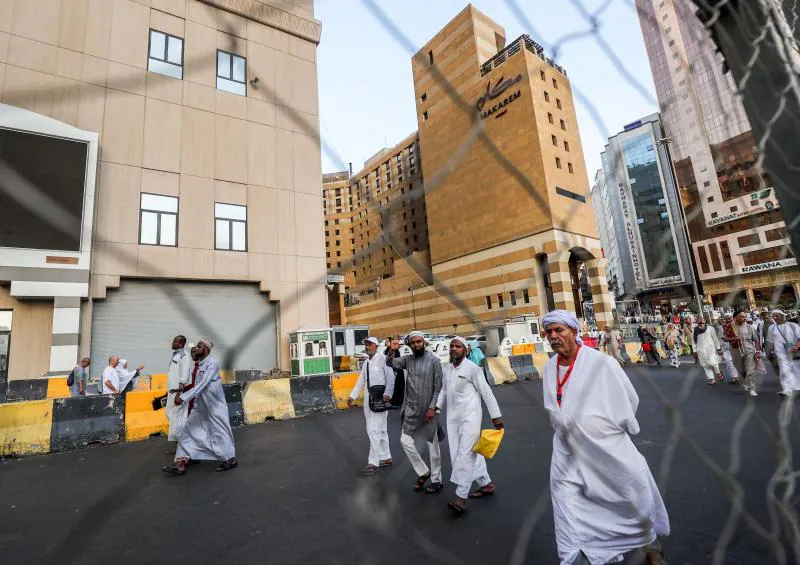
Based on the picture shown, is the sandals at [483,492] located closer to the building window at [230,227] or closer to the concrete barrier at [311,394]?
the concrete barrier at [311,394]

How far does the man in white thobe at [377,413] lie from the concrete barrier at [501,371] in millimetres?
9149

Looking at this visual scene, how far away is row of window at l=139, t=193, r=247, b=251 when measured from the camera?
43.2ft

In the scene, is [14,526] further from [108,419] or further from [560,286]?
[560,286]

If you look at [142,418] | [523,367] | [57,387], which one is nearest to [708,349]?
[523,367]

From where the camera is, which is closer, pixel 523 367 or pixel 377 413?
pixel 377 413

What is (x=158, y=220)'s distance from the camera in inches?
525

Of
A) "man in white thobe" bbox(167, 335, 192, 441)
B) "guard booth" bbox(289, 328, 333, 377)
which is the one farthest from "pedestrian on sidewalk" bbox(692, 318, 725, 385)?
"man in white thobe" bbox(167, 335, 192, 441)

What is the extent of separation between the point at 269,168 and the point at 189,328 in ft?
21.1

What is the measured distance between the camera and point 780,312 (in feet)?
26.9

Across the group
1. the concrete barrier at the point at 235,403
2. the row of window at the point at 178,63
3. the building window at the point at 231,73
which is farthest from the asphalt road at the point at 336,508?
the building window at the point at 231,73

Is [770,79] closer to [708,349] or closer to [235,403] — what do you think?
[235,403]

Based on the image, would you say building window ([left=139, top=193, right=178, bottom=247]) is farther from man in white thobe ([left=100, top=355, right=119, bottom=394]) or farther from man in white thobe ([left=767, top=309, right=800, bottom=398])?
man in white thobe ([left=767, top=309, right=800, bottom=398])

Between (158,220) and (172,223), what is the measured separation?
15.7 inches

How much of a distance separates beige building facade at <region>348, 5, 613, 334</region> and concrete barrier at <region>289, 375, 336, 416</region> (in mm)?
18077
